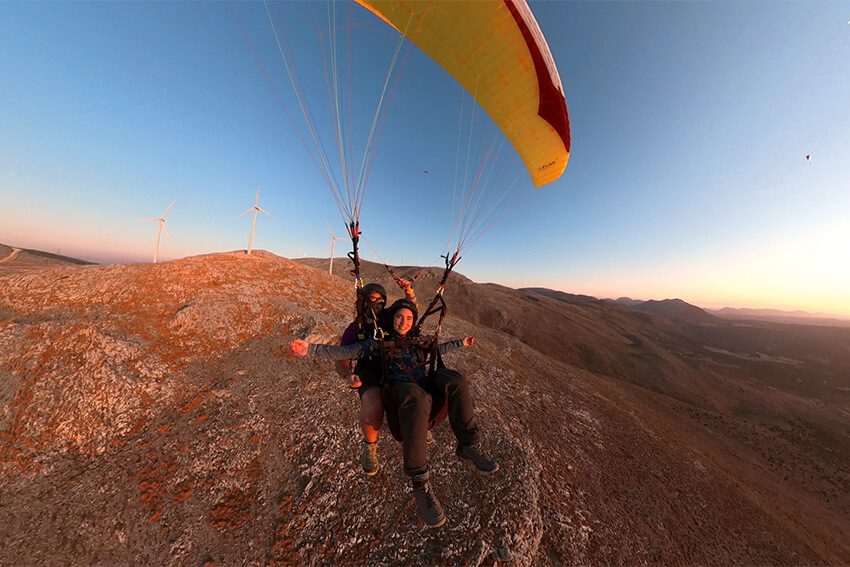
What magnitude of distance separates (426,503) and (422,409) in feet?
4.87

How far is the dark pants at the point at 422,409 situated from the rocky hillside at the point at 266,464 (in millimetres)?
2169

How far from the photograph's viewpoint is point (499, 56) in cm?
673

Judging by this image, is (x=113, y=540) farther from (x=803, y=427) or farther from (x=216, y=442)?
(x=803, y=427)

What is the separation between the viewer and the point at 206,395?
772 cm

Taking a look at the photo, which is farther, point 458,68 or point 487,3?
point 458,68

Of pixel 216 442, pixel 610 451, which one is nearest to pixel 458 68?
pixel 216 442

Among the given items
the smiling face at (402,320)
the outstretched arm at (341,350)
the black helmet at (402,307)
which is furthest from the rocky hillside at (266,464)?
the black helmet at (402,307)

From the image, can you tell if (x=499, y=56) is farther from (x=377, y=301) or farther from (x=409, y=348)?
(x=409, y=348)

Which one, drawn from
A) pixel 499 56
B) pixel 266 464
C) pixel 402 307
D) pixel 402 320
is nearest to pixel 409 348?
pixel 402 320

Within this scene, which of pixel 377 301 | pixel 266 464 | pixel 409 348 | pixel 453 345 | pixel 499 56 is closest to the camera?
pixel 409 348

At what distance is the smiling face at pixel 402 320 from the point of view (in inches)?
185

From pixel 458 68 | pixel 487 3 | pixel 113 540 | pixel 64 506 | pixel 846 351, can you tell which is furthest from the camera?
pixel 846 351

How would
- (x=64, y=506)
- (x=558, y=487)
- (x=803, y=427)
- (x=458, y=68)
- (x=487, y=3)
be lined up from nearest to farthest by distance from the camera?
1. (x=64, y=506)
2. (x=487, y=3)
3. (x=558, y=487)
4. (x=458, y=68)
5. (x=803, y=427)

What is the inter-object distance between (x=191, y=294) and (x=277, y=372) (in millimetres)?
6432
